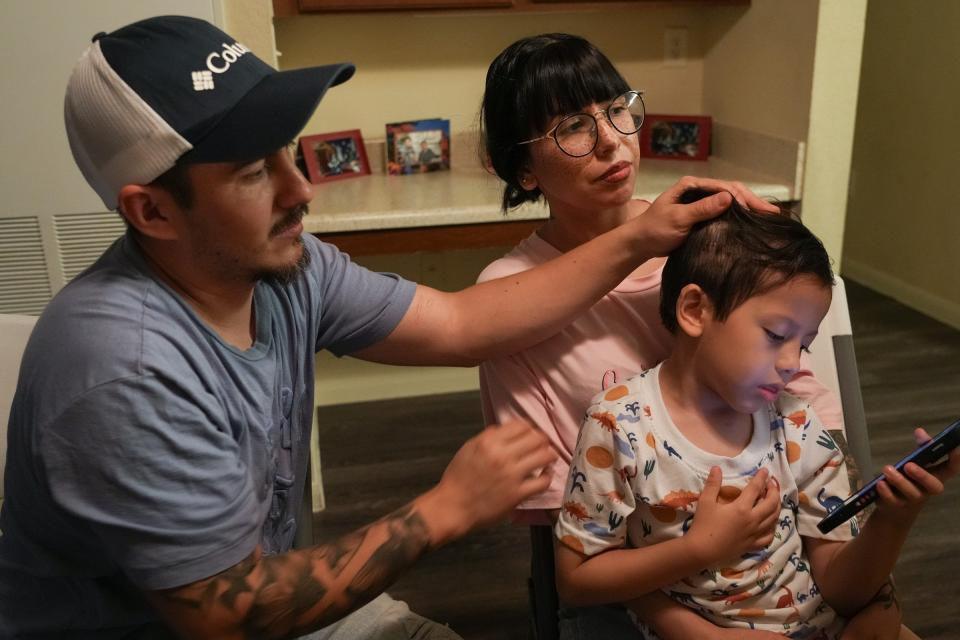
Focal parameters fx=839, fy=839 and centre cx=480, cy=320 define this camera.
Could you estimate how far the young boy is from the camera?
1067 mm

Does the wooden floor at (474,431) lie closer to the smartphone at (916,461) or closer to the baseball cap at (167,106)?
the smartphone at (916,461)

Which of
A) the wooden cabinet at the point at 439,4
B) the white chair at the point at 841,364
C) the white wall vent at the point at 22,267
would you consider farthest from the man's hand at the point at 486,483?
the wooden cabinet at the point at 439,4

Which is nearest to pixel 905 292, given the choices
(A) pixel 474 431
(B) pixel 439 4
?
(A) pixel 474 431

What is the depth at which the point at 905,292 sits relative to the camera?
4.18m

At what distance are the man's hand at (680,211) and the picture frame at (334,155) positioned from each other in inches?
77.0

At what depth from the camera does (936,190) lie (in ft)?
12.9

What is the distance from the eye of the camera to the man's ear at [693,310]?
1125 mm

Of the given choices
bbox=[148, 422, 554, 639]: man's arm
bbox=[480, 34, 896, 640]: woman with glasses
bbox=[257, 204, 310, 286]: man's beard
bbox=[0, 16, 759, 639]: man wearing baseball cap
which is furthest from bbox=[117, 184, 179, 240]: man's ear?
bbox=[480, 34, 896, 640]: woman with glasses

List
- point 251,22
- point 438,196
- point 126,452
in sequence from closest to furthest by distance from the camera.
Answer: point 126,452
point 251,22
point 438,196

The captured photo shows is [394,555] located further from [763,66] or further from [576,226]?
[763,66]

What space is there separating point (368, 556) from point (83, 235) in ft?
5.47

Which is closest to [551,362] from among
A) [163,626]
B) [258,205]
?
[258,205]

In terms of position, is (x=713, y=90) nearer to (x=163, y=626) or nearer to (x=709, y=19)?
(x=709, y=19)

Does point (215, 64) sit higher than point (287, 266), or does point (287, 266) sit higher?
point (215, 64)
